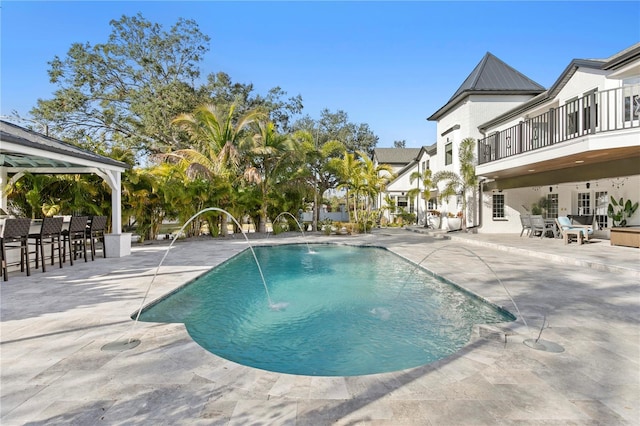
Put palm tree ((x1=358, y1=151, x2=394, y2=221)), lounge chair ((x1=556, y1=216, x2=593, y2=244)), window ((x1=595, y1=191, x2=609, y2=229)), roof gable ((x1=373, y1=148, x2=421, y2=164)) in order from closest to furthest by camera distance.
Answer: lounge chair ((x1=556, y1=216, x2=593, y2=244)) → window ((x1=595, y1=191, x2=609, y2=229)) → palm tree ((x1=358, y1=151, x2=394, y2=221)) → roof gable ((x1=373, y1=148, x2=421, y2=164))

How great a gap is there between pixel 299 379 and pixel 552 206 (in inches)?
758

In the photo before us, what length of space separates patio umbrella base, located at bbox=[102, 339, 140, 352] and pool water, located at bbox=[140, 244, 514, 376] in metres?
0.82

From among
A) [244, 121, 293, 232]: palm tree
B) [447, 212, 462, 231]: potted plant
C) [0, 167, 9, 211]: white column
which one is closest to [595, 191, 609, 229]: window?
[447, 212, 462, 231]: potted plant

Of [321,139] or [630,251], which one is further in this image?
[321,139]

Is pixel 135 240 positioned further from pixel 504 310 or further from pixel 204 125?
pixel 504 310

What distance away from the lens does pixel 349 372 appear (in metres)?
3.53

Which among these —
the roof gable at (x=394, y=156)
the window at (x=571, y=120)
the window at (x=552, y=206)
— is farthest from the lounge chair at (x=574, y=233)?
the roof gable at (x=394, y=156)

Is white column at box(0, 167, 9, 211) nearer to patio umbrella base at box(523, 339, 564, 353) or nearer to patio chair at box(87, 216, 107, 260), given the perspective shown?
patio chair at box(87, 216, 107, 260)

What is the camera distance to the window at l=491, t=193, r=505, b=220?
59.4 feet

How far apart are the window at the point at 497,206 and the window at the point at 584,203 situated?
3378mm

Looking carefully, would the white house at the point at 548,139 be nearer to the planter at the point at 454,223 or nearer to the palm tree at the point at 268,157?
the planter at the point at 454,223

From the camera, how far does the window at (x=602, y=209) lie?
49.4ft

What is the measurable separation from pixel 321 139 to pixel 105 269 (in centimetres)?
3583

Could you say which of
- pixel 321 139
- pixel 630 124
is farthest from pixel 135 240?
pixel 321 139
